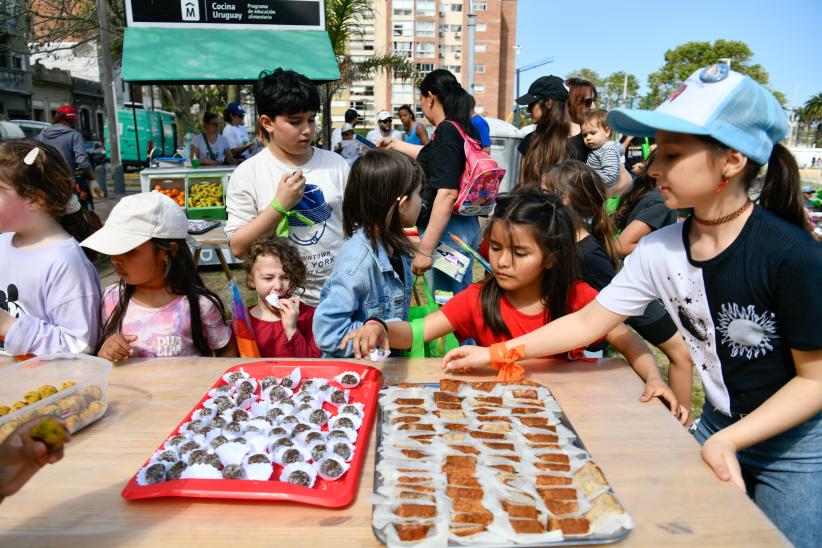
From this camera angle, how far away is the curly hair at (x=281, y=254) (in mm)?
2660

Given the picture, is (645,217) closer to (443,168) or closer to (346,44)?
(443,168)

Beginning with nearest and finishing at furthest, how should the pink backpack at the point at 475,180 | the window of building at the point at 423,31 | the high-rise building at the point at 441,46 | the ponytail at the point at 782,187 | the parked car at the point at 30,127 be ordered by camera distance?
1. the ponytail at the point at 782,187
2. the pink backpack at the point at 475,180
3. the parked car at the point at 30,127
4. the high-rise building at the point at 441,46
5. the window of building at the point at 423,31

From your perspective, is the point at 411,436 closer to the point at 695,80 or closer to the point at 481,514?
the point at 481,514

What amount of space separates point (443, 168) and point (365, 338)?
1.89 metres

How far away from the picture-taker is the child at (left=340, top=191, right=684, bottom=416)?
208 cm

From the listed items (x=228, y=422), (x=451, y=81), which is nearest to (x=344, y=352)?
(x=228, y=422)

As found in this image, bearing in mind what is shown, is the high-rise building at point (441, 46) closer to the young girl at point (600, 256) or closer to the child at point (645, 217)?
the child at point (645, 217)

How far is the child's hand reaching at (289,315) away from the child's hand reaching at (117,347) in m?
0.73

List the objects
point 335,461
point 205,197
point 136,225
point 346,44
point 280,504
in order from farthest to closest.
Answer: point 346,44
point 205,197
point 136,225
point 335,461
point 280,504

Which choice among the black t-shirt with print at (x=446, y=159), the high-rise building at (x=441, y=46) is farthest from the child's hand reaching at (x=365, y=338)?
the high-rise building at (x=441, y=46)

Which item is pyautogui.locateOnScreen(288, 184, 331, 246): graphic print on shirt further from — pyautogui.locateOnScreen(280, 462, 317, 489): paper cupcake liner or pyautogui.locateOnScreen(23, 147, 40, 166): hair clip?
pyautogui.locateOnScreen(280, 462, 317, 489): paper cupcake liner

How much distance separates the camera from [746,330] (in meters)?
1.47

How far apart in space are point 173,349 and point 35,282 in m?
0.52

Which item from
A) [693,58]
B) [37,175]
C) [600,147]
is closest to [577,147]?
[600,147]
